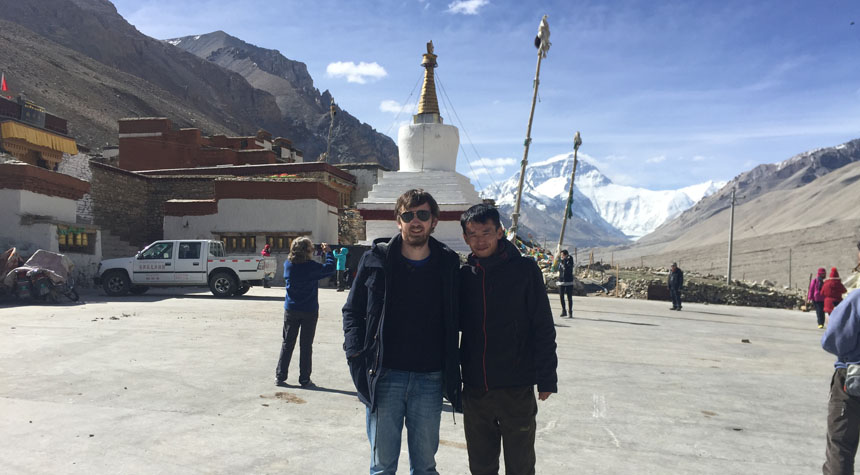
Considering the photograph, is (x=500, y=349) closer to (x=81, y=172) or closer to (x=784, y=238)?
(x=81, y=172)

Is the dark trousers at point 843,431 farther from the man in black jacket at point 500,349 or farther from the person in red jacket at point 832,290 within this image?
the person in red jacket at point 832,290

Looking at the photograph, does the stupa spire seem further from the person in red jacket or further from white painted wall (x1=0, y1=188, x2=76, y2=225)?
the person in red jacket

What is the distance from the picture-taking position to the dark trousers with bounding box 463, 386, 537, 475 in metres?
3.23

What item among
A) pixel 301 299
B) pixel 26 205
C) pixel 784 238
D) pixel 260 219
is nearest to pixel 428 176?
pixel 260 219

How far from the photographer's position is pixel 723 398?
6.46m

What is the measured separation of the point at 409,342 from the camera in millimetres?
3205

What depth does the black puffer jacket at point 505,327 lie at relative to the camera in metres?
3.25

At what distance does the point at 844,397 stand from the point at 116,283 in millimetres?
16570

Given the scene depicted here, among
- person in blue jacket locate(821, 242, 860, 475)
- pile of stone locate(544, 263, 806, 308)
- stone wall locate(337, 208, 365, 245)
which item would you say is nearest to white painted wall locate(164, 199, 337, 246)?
stone wall locate(337, 208, 365, 245)

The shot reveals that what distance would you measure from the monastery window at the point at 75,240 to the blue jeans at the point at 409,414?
16.5m

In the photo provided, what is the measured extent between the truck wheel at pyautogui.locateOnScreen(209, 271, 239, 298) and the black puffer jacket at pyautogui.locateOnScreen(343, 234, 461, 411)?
13789mm

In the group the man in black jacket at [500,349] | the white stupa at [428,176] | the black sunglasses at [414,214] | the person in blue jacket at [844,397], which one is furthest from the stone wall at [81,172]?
the person in blue jacket at [844,397]

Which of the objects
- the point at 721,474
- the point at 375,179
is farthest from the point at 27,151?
the point at 721,474

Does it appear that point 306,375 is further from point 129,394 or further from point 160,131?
point 160,131
